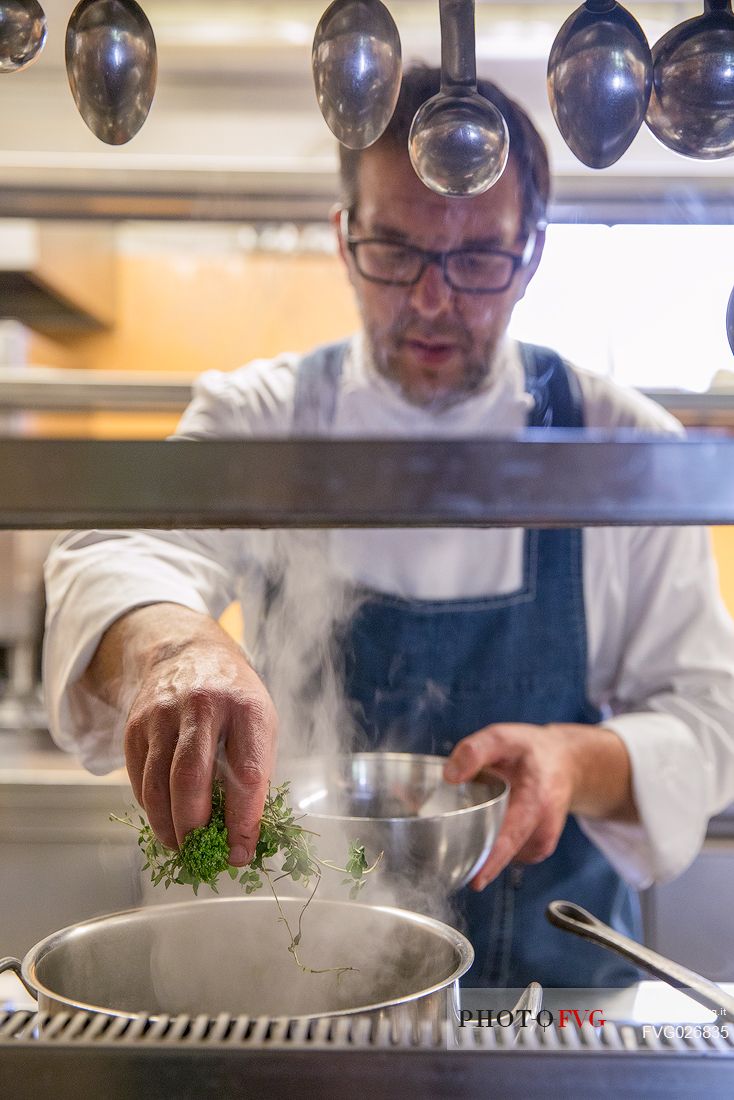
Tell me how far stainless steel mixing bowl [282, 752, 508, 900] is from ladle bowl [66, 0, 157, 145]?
371 millimetres

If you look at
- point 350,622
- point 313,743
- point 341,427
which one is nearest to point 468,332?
point 341,427

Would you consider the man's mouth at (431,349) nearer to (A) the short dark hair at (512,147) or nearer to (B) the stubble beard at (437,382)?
(B) the stubble beard at (437,382)

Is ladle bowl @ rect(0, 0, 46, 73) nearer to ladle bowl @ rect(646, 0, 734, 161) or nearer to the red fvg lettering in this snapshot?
ladle bowl @ rect(646, 0, 734, 161)

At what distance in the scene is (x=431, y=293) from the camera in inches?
40.3

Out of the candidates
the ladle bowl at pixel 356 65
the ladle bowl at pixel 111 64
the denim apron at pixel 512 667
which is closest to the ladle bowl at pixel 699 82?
the ladle bowl at pixel 356 65

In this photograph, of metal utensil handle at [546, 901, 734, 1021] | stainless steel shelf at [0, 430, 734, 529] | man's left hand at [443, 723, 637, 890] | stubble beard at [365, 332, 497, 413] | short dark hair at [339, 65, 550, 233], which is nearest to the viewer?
stainless steel shelf at [0, 430, 734, 529]

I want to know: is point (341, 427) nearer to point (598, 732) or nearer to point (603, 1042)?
point (598, 732)

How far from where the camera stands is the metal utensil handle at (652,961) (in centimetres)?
50

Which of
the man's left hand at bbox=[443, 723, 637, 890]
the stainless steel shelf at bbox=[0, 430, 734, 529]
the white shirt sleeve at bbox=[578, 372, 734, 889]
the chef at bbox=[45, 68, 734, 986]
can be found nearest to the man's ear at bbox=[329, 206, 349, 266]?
the chef at bbox=[45, 68, 734, 986]

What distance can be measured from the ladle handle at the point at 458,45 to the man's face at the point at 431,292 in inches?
16.6

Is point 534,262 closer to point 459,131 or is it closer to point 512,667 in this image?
point 512,667

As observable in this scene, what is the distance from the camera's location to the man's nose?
3.31 ft

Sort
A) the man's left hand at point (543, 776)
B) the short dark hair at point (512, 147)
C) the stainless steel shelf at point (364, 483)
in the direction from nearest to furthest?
the stainless steel shelf at point (364, 483) → the man's left hand at point (543, 776) → the short dark hair at point (512, 147)

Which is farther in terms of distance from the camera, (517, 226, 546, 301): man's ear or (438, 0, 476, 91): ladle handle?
(517, 226, 546, 301): man's ear
